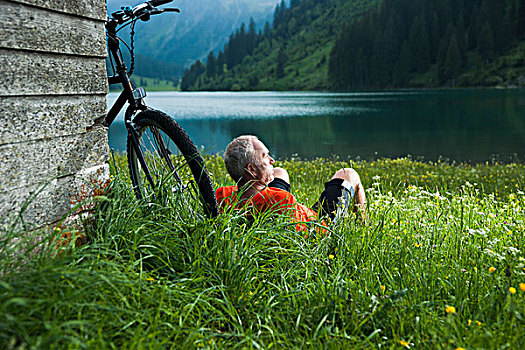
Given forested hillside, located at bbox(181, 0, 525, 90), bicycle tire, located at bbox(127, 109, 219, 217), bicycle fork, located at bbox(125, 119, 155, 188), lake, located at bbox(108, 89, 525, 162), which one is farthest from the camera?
forested hillside, located at bbox(181, 0, 525, 90)

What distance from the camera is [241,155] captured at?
142 inches

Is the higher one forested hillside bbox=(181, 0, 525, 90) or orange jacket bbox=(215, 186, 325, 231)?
forested hillside bbox=(181, 0, 525, 90)

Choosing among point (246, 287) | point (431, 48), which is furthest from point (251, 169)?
point (431, 48)

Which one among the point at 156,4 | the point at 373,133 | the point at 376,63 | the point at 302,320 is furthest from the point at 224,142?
the point at 376,63

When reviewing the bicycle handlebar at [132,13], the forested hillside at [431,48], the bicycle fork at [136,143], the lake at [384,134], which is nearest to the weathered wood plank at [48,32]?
the bicycle handlebar at [132,13]

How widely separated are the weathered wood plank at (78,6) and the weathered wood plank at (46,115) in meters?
0.60

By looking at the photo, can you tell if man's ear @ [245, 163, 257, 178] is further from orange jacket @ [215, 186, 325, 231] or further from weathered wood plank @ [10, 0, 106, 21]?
weathered wood plank @ [10, 0, 106, 21]

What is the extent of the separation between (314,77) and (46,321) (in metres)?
152

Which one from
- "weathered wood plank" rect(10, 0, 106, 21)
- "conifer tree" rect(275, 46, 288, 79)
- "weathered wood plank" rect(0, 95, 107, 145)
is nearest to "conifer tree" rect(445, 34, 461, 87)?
"conifer tree" rect(275, 46, 288, 79)

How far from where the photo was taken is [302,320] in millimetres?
2557

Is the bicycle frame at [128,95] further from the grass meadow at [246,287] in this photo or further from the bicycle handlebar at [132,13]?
the grass meadow at [246,287]

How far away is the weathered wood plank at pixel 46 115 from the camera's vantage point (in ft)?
8.53

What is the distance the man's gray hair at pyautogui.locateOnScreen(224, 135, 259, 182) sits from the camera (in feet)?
11.8

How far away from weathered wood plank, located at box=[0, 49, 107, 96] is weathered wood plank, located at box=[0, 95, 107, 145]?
55mm
